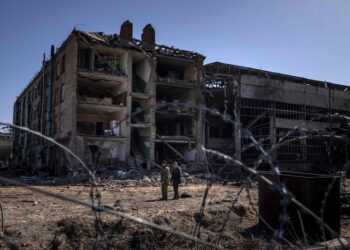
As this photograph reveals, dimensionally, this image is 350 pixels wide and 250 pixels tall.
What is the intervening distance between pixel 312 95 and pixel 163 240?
35908mm

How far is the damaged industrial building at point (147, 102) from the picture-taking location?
3152cm

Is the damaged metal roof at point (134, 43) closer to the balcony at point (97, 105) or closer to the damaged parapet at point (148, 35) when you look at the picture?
the damaged parapet at point (148, 35)

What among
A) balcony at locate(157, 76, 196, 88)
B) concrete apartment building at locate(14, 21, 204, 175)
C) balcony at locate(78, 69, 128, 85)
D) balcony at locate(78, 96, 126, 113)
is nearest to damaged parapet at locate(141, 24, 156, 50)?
concrete apartment building at locate(14, 21, 204, 175)

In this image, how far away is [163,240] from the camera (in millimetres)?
7875

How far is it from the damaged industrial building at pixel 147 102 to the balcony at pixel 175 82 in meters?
0.09

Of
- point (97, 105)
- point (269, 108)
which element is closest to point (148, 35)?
point (97, 105)

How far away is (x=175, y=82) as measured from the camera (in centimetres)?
3450

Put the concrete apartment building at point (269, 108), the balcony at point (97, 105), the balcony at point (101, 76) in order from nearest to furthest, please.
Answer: the balcony at point (97, 105)
the balcony at point (101, 76)
the concrete apartment building at point (269, 108)

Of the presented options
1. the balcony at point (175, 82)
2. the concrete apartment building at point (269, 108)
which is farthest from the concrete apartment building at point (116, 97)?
the concrete apartment building at point (269, 108)

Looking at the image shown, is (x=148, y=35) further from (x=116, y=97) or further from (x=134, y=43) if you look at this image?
(x=116, y=97)

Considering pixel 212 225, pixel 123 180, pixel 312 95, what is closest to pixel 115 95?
pixel 123 180

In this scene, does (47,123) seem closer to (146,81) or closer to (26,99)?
(146,81)

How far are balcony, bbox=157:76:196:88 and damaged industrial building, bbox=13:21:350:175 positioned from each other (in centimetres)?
9

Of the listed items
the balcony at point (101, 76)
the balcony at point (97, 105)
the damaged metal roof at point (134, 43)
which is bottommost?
the balcony at point (97, 105)
